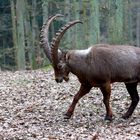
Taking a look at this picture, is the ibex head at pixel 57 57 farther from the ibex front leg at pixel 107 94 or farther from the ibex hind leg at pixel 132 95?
the ibex hind leg at pixel 132 95

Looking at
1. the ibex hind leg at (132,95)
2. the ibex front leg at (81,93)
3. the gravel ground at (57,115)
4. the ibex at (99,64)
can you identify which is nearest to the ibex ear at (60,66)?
the ibex at (99,64)

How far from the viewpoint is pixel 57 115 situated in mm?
10875

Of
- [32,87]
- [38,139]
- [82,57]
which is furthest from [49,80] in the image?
[38,139]

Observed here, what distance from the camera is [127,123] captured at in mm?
9648

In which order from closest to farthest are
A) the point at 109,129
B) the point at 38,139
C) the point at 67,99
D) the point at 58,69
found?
1. the point at 38,139
2. the point at 109,129
3. the point at 58,69
4. the point at 67,99

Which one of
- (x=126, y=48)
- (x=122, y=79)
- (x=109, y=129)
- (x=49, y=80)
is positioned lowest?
(x=49, y=80)

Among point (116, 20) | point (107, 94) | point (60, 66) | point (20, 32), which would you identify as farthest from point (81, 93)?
point (20, 32)

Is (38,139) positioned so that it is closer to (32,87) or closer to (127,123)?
(127,123)

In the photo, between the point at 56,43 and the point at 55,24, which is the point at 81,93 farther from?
the point at 55,24

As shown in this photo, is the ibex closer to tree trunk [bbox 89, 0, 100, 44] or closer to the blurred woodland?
the blurred woodland

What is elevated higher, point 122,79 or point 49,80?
point 122,79

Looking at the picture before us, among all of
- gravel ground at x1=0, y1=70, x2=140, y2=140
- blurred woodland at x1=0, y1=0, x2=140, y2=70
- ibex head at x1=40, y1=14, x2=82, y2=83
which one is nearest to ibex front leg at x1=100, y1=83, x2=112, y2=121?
gravel ground at x1=0, y1=70, x2=140, y2=140

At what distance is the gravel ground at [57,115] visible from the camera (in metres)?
8.64

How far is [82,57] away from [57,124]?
66.8 inches
